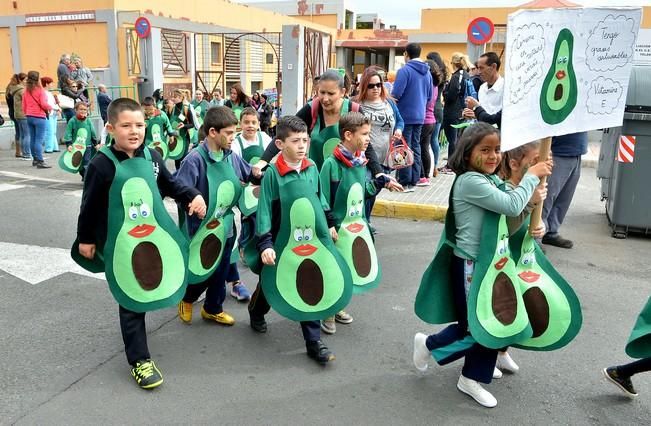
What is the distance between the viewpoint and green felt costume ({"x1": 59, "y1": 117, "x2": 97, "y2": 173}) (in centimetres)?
866

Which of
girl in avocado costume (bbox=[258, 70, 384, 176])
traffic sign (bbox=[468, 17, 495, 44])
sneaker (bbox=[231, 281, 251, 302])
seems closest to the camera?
girl in avocado costume (bbox=[258, 70, 384, 176])

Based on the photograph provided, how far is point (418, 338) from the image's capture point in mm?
3447

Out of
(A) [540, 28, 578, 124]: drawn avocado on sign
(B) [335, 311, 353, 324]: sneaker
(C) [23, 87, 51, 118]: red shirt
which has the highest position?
(A) [540, 28, 578, 124]: drawn avocado on sign

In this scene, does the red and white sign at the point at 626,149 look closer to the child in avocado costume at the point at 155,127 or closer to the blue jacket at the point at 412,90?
the blue jacket at the point at 412,90

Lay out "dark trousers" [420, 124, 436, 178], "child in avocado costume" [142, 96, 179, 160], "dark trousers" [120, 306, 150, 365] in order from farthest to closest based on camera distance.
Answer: "child in avocado costume" [142, 96, 179, 160] < "dark trousers" [420, 124, 436, 178] < "dark trousers" [120, 306, 150, 365]

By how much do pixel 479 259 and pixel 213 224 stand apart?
5.93 ft

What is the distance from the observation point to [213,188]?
149 inches

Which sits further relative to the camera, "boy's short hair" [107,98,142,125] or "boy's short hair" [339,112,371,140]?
"boy's short hair" [339,112,371,140]

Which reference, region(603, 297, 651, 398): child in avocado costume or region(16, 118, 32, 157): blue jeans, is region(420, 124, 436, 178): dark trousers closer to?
region(603, 297, 651, 398): child in avocado costume

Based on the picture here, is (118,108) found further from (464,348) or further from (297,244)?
(464,348)

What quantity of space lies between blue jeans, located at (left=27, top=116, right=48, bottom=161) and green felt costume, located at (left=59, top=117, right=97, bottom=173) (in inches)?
111

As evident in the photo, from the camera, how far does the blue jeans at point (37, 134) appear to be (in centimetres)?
1119

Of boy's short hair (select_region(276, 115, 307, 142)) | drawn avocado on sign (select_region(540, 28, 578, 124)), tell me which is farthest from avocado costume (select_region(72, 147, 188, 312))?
drawn avocado on sign (select_region(540, 28, 578, 124))

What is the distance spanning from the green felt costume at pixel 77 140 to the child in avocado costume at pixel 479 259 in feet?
23.3
